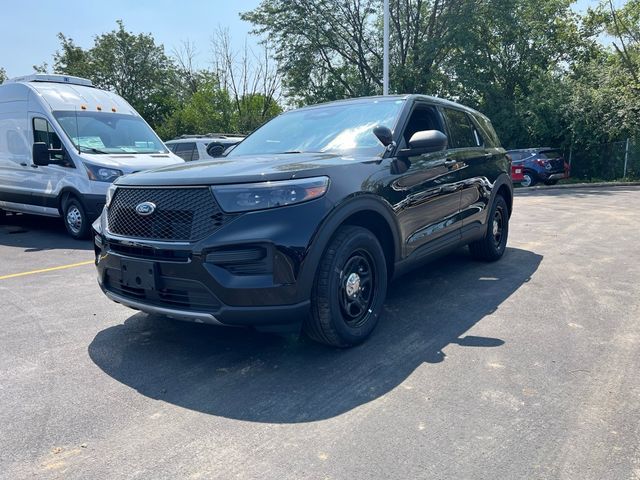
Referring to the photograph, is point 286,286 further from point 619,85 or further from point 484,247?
point 619,85

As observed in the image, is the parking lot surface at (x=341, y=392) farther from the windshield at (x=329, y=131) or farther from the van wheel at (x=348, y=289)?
the windshield at (x=329, y=131)

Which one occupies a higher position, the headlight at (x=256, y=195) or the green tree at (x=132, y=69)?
the green tree at (x=132, y=69)

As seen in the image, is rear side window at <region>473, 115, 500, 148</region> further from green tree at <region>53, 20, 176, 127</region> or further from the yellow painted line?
green tree at <region>53, 20, 176, 127</region>

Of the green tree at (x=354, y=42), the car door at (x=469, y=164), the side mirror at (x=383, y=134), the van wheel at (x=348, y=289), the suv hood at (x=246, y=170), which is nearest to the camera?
the suv hood at (x=246, y=170)

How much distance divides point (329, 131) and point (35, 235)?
6.92m

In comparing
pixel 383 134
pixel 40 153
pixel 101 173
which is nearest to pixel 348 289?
pixel 383 134

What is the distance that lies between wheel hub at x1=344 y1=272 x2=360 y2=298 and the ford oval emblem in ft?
4.50

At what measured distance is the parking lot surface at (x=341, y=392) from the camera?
2.44m

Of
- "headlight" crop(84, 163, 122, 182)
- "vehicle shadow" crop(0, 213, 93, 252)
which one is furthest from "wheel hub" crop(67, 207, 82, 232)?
"headlight" crop(84, 163, 122, 182)

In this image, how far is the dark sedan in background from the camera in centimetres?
2061

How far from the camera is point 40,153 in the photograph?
8258mm

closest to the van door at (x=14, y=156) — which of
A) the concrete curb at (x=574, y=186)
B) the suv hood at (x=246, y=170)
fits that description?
the suv hood at (x=246, y=170)

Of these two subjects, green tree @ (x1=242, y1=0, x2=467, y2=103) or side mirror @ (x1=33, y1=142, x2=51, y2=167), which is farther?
green tree @ (x1=242, y1=0, x2=467, y2=103)

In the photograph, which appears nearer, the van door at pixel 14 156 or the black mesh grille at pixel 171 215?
the black mesh grille at pixel 171 215
